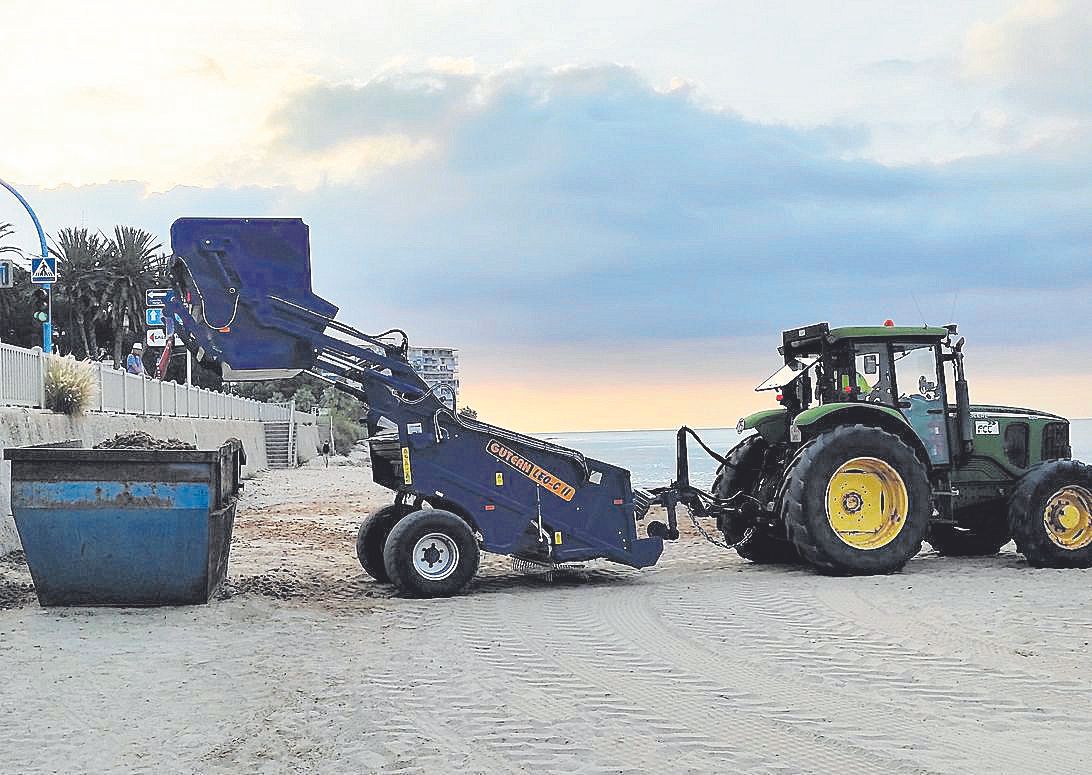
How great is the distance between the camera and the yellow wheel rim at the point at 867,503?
11.1 meters

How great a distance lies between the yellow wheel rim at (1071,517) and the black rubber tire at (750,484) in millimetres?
2754

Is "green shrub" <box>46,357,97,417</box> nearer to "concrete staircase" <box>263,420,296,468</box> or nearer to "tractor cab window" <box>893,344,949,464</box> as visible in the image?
"tractor cab window" <box>893,344,949,464</box>

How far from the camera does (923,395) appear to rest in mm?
11875

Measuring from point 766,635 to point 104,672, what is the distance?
456 centimetres

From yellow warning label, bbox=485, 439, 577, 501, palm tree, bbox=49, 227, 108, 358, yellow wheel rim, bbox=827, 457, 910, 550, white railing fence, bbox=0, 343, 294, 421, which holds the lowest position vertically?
yellow wheel rim, bbox=827, 457, 910, 550

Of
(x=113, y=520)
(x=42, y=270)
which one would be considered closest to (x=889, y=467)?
(x=113, y=520)

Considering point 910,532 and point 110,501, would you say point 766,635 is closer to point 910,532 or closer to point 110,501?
point 910,532

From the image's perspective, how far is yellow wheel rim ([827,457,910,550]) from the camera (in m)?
11.1

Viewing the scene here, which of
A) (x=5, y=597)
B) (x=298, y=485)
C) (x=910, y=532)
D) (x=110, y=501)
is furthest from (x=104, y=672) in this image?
(x=298, y=485)

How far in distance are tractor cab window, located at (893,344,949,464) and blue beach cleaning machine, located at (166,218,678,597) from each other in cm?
333

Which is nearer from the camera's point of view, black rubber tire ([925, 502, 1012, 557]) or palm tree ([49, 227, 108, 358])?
black rubber tire ([925, 502, 1012, 557])

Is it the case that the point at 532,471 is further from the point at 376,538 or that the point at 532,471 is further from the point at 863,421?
the point at 863,421

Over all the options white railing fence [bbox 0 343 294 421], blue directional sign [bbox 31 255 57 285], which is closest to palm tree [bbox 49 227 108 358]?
white railing fence [bbox 0 343 294 421]

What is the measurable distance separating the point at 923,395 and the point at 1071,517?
79.7 inches
